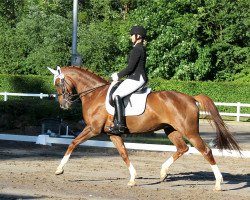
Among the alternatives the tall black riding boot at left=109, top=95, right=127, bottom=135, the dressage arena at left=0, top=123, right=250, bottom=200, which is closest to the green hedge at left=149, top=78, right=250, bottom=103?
the dressage arena at left=0, top=123, right=250, bottom=200

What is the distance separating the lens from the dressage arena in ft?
41.3

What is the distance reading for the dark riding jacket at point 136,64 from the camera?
45.5 ft

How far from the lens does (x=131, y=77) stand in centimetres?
1398

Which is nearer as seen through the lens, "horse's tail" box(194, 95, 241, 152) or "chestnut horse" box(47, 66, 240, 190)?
"chestnut horse" box(47, 66, 240, 190)

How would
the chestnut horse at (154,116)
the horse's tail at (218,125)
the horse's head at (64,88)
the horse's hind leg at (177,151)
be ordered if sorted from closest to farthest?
the chestnut horse at (154,116)
the horse's tail at (218,125)
the horse's hind leg at (177,151)
the horse's head at (64,88)

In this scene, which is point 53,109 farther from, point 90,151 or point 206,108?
point 206,108

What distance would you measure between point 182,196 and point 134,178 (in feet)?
4.66

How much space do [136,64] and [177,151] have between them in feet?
6.28

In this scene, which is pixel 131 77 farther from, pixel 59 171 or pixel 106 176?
pixel 59 171

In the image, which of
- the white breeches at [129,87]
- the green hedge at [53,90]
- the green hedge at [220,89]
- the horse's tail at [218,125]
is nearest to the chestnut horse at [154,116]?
the horse's tail at [218,125]

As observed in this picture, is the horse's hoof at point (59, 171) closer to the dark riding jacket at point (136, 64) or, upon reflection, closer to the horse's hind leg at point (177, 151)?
the horse's hind leg at point (177, 151)

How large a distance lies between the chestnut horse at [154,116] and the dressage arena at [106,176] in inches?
19.1

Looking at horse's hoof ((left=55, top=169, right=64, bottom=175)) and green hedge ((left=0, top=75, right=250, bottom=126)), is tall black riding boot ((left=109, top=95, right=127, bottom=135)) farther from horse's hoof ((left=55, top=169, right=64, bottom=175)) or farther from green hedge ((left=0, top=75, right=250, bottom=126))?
green hedge ((left=0, top=75, right=250, bottom=126))

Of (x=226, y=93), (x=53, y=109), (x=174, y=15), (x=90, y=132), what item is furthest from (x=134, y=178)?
(x=174, y=15)
